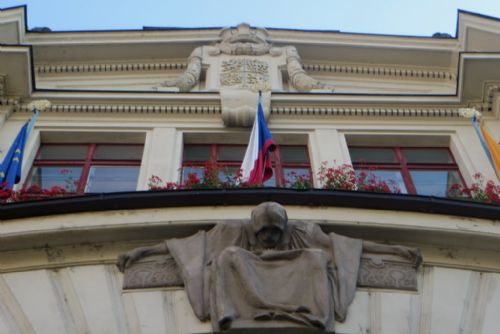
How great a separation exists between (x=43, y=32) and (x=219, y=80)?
161 inches

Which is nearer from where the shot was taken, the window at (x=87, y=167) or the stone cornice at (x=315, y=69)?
the window at (x=87, y=167)

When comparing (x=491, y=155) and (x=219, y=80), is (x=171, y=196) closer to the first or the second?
(x=491, y=155)

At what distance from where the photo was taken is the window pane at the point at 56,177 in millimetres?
11406

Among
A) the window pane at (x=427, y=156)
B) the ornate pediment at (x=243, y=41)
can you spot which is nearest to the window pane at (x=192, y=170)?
the window pane at (x=427, y=156)

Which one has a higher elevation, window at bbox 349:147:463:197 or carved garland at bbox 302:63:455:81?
carved garland at bbox 302:63:455:81

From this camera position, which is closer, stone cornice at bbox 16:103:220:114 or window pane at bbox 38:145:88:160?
window pane at bbox 38:145:88:160

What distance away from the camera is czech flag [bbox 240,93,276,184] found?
10.2 metres

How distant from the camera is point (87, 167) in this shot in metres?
11.9

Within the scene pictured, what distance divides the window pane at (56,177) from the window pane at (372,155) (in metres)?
4.27

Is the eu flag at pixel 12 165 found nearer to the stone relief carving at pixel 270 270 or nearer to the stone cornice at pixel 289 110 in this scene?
the stone cornice at pixel 289 110

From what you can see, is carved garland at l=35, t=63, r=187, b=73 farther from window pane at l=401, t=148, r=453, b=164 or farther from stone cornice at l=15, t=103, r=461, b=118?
window pane at l=401, t=148, r=453, b=164

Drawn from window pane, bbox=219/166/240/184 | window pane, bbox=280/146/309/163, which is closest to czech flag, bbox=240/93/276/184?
window pane, bbox=219/166/240/184

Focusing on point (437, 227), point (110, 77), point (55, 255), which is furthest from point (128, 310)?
point (110, 77)

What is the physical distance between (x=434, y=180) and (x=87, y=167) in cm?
523
